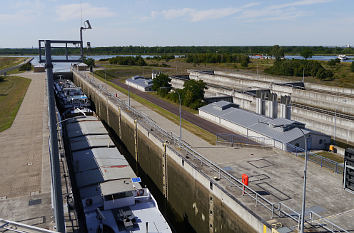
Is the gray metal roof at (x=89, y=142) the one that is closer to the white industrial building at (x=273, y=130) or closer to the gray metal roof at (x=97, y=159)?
the gray metal roof at (x=97, y=159)

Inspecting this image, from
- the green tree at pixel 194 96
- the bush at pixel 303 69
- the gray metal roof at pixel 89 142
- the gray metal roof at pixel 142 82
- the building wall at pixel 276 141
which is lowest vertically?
the gray metal roof at pixel 89 142

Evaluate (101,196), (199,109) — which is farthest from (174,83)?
(101,196)

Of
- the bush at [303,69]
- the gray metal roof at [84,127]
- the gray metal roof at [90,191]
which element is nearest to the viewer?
the gray metal roof at [90,191]

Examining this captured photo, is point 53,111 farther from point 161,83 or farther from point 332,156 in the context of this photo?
point 161,83

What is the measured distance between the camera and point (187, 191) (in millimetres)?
33219

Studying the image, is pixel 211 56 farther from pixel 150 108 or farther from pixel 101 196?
pixel 101 196

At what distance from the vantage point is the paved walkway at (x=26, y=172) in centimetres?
2489

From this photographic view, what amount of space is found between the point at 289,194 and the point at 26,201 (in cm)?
2278

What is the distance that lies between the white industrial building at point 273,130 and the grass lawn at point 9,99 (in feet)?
131

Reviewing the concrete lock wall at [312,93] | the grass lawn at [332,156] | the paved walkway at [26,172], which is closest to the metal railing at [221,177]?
the paved walkway at [26,172]

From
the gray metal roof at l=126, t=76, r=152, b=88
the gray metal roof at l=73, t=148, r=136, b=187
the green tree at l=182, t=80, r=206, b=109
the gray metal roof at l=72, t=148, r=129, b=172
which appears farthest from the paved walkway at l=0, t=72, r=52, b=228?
the gray metal roof at l=126, t=76, r=152, b=88

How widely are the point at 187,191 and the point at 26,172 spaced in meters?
17.5

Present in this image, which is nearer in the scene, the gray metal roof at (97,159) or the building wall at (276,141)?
the gray metal roof at (97,159)

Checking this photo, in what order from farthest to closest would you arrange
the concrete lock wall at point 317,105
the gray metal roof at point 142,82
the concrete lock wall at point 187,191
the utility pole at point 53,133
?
the gray metal roof at point 142,82, the concrete lock wall at point 317,105, the concrete lock wall at point 187,191, the utility pole at point 53,133
